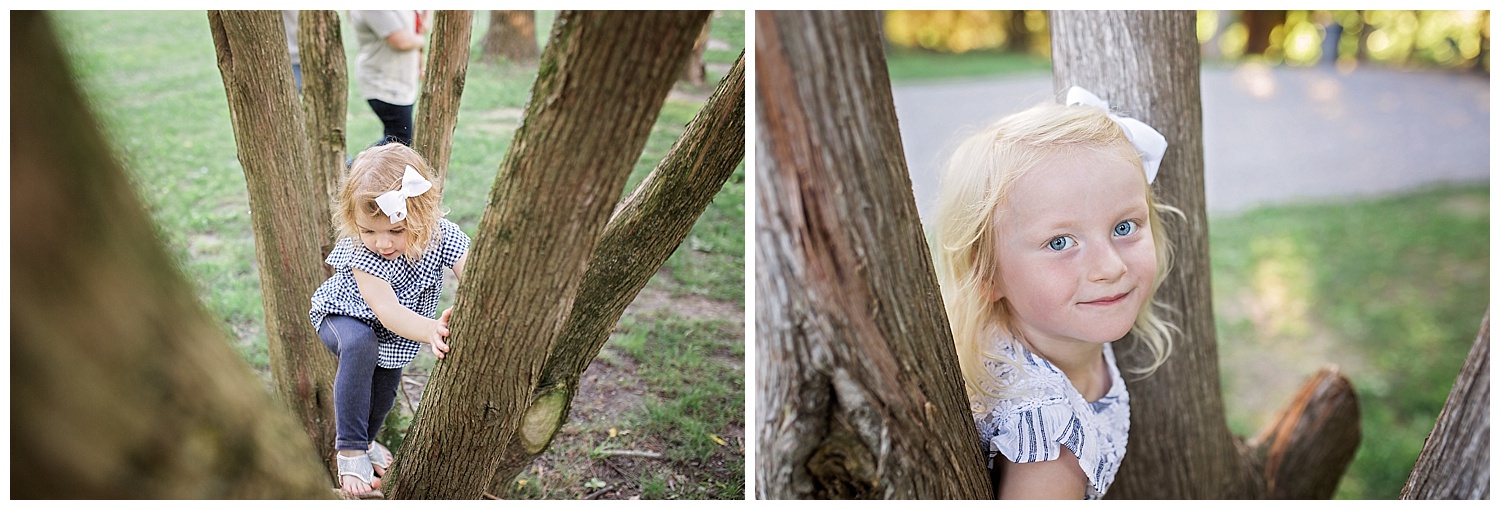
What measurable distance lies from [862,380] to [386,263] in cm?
97

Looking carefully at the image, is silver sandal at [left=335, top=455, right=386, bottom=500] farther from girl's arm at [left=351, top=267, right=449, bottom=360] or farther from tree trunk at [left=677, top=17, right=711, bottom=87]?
tree trunk at [left=677, top=17, right=711, bottom=87]

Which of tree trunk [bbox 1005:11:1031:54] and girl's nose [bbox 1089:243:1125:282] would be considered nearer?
girl's nose [bbox 1089:243:1125:282]

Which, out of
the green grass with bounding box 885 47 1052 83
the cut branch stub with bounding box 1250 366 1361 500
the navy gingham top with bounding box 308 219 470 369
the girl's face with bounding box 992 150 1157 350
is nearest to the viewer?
the girl's face with bounding box 992 150 1157 350

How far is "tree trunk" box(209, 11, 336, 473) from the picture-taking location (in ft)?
6.44

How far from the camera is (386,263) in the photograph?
72.9 inches

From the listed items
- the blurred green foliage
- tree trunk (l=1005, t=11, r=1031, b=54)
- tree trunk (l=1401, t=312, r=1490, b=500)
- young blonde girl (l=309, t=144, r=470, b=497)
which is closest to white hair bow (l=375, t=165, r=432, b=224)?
young blonde girl (l=309, t=144, r=470, b=497)

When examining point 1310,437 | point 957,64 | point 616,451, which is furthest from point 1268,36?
point 616,451

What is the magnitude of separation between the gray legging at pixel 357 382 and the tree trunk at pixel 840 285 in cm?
86

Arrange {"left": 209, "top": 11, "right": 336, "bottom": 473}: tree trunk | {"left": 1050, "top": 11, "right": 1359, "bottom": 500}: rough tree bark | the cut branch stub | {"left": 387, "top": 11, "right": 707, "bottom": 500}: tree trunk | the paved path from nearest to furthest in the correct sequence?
{"left": 387, "top": 11, "right": 707, "bottom": 500}: tree trunk, {"left": 209, "top": 11, "right": 336, "bottom": 473}: tree trunk, {"left": 1050, "top": 11, "right": 1359, "bottom": 500}: rough tree bark, the cut branch stub, the paved path

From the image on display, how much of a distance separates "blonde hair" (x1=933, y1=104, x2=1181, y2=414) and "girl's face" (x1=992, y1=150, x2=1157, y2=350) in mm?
22
